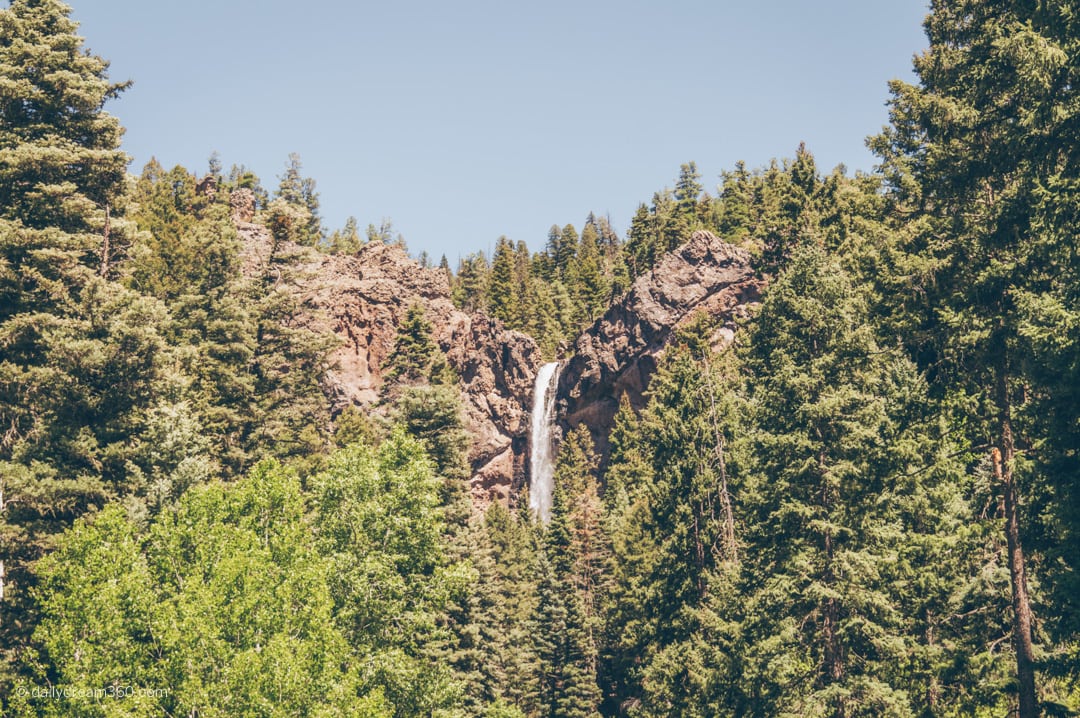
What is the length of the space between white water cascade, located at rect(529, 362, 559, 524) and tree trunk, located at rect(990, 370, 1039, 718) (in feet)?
233

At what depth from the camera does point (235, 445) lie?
117ft

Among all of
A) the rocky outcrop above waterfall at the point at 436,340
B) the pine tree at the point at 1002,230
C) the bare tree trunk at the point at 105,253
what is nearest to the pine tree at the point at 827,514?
the pine tree at the point at 1002,230

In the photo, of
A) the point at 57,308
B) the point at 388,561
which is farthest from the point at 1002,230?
the point at 57,308

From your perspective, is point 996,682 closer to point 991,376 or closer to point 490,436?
point 991,376

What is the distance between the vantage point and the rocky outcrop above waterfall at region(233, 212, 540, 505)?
8731 centimetres

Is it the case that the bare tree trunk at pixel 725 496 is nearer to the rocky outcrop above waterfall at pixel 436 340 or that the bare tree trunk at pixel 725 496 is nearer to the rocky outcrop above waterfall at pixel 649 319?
the rocky outcrop above waterfall at pixel 649 319

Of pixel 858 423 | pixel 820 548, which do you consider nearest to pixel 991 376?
pixel 858 423

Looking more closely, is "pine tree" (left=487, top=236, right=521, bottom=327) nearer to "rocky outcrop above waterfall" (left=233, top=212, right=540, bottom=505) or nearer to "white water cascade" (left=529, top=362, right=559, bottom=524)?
"rocky outcrop above waterfall" (left=233, top=212, right=540, bottom=505)

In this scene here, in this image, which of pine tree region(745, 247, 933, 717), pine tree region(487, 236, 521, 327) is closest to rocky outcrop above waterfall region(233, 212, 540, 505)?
pine tree region(487, 236, 521, 327)

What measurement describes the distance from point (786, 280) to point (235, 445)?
23.0 metres

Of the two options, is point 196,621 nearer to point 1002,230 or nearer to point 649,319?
point 1002,230

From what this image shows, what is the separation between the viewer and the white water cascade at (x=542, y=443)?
9150cm

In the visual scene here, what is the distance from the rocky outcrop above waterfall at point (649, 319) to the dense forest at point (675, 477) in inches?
1703

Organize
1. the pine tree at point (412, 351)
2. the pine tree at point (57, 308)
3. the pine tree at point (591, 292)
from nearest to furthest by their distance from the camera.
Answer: the pine tree at point (57, 308) < the pine tree at point (412, 351) < the pine tree at point (591, 292)
